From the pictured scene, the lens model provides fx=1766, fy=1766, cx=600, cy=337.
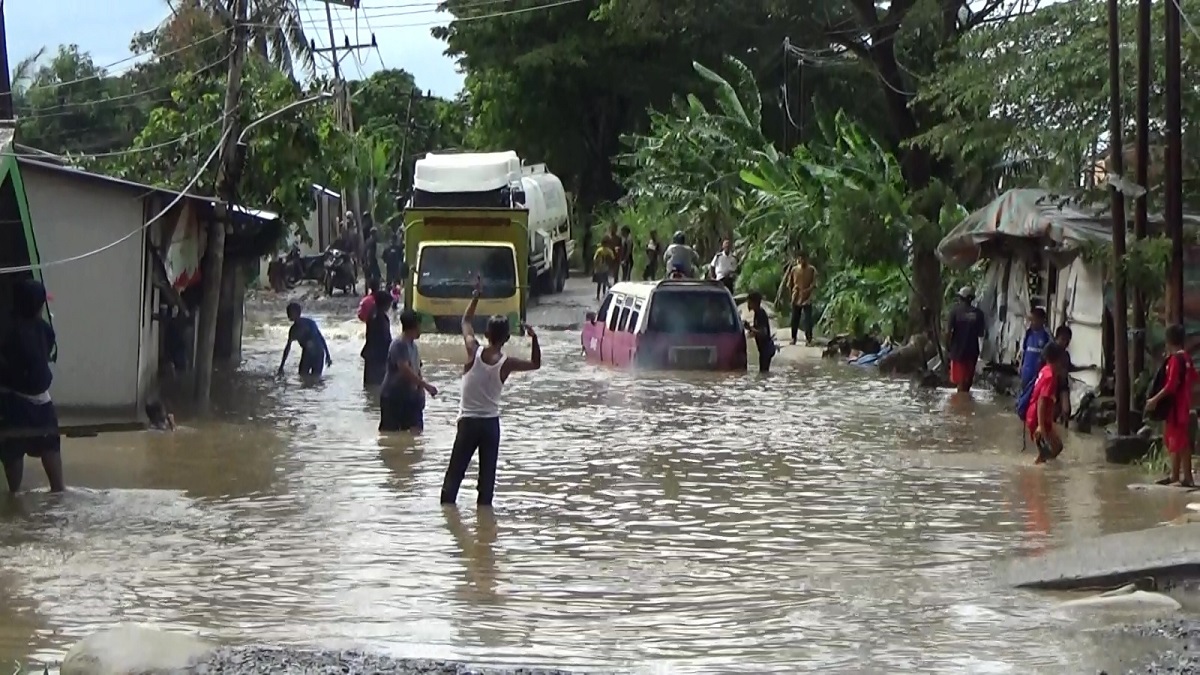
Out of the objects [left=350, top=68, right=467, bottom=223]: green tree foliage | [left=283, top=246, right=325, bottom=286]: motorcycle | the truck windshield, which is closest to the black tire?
[left=283, top=246, right=325, bottom=286]: motorcycle

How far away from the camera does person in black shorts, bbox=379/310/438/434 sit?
1684cm

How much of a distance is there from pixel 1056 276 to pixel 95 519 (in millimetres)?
12952

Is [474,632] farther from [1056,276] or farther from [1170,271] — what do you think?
[1056,276]

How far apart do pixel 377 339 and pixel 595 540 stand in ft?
32.6

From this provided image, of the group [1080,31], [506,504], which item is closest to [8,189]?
[506,504]

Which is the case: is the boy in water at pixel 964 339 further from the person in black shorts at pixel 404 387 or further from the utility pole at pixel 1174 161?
the person in black shorts at pixel 404 387

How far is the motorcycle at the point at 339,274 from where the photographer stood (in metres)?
43.9

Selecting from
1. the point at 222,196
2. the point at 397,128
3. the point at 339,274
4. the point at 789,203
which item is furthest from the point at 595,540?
the point at 397,128

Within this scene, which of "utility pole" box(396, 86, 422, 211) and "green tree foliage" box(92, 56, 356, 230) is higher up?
"utility pole" box(396, 86, 422, 211)

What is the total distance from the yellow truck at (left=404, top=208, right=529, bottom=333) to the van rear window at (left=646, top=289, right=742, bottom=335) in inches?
272

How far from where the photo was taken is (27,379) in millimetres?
13250

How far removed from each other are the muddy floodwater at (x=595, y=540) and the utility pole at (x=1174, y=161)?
1687 millimetres

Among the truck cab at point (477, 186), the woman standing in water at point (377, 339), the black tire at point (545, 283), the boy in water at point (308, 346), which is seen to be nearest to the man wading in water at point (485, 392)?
the woman standing in water at point (377, 339)

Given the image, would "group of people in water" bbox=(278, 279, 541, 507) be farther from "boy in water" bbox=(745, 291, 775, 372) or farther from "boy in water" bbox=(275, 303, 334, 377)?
"boy in water" bbox=(745, 291, 775, 372)
